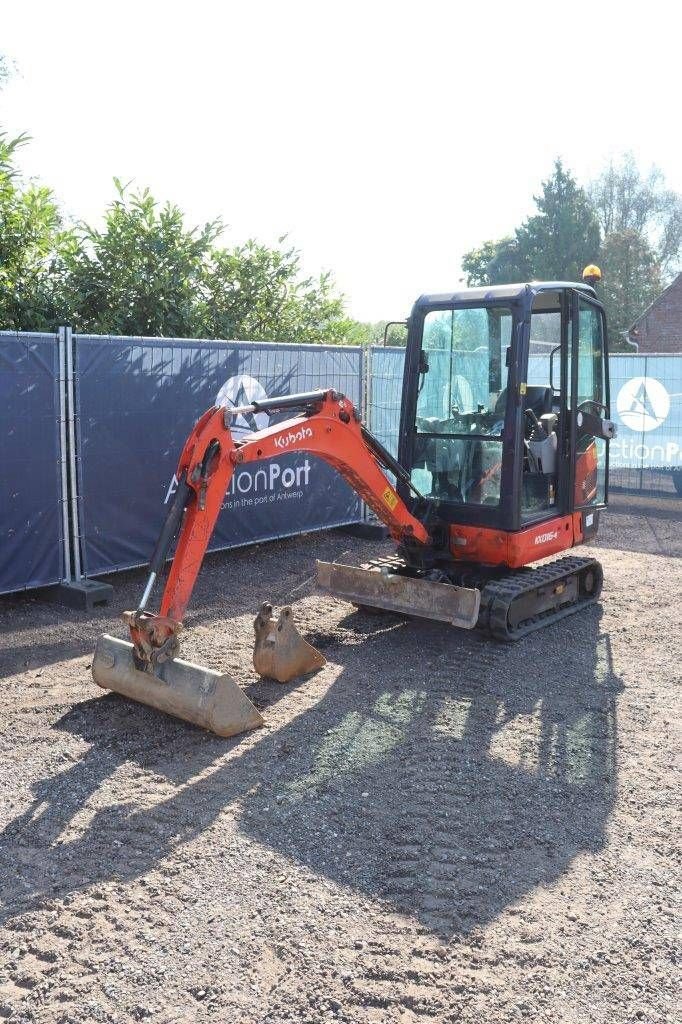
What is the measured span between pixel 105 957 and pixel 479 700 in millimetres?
3236

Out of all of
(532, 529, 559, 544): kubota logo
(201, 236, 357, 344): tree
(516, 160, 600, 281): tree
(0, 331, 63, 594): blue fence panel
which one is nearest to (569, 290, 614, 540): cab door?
(532, 529, 559, 544): kubota logo

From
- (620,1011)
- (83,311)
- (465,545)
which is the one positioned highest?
(83,311)

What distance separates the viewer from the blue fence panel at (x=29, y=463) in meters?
7.71

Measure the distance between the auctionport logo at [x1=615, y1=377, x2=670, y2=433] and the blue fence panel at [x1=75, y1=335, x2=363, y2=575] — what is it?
683cm

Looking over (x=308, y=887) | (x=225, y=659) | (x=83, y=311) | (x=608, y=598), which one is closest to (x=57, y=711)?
(x=225, y=659)

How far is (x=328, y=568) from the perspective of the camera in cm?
768

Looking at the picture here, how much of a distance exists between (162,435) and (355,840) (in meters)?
5.52

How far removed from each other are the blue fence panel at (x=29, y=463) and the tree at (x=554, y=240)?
130ft

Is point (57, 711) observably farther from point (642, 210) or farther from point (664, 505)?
point (642, 210)

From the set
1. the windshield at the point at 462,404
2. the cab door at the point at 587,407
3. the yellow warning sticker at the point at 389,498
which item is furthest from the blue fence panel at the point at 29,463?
the cab door at the point at 587,407

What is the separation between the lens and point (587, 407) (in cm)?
789

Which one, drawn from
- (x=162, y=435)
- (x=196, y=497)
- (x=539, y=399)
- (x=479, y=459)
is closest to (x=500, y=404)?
(x=479, y=459)

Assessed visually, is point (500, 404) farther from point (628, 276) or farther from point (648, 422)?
point (628, 276)

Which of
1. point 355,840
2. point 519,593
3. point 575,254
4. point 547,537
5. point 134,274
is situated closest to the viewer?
point 355,840
